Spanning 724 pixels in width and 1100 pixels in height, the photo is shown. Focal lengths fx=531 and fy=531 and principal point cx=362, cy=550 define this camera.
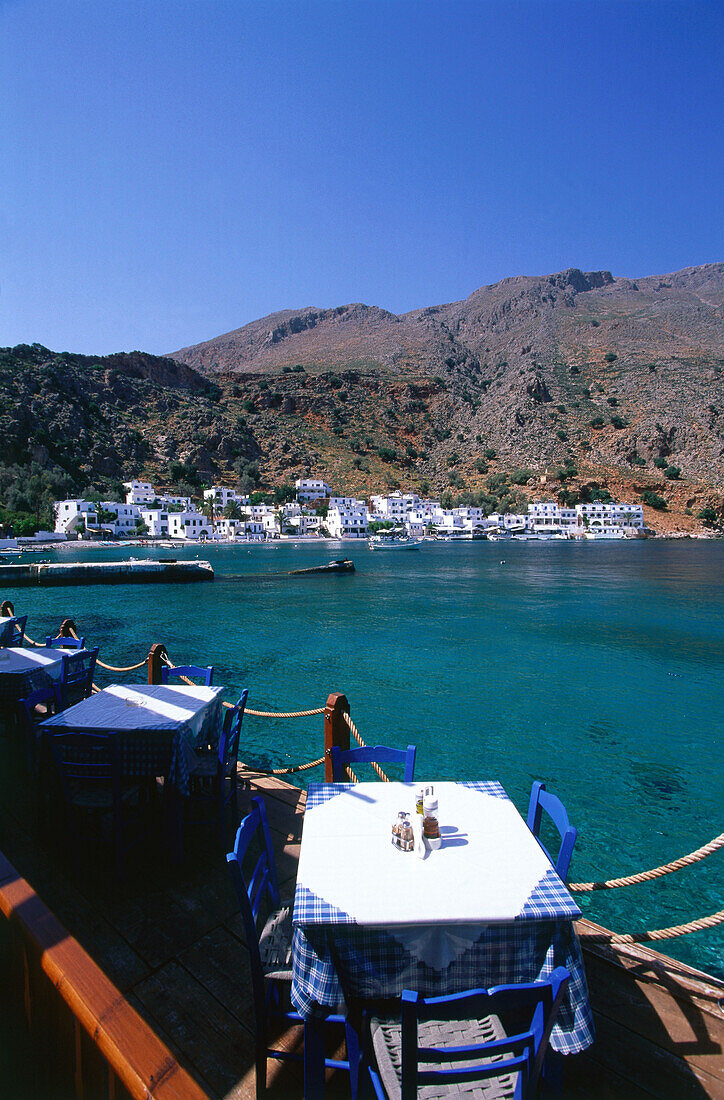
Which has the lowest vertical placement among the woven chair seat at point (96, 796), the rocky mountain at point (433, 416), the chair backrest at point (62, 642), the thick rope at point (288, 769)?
the thick rope at point (288, 769)

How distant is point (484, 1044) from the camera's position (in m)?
1.59

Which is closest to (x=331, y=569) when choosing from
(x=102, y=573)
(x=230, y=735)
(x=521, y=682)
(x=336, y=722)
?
(x=102, y=573)

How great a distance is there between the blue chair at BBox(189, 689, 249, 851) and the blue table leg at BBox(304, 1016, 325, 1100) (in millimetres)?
1957

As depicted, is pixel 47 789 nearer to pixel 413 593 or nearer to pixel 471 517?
pixel 413 593

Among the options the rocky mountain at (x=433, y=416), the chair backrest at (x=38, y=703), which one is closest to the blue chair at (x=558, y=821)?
the chair backrest at (x=38, y=703)

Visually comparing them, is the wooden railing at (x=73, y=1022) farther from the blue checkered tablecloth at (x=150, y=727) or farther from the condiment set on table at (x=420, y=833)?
the blue checkered tablecloth at (x=150, y=727)

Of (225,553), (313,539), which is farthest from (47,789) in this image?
(313,539)

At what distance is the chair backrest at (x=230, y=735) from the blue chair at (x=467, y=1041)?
2.28 metres

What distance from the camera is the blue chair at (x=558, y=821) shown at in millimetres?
2451

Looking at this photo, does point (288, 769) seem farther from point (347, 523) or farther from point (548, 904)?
point (347, 523)

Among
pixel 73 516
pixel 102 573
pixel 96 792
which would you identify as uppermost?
pixel 73 516

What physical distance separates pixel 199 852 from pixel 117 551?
6721cm

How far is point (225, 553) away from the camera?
67.5 meters

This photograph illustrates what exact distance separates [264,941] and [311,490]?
102 m
